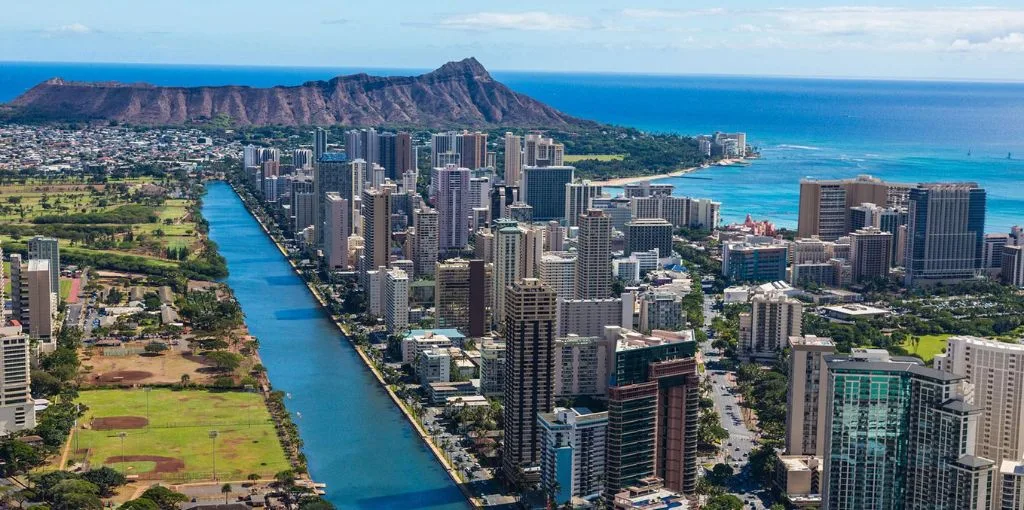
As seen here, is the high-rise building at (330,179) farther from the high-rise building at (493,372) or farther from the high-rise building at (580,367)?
the high-rise building at (580,367)

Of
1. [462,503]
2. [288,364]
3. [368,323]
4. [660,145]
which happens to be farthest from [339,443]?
[660,145]

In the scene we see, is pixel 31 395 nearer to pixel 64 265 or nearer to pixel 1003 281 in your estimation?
pixel 64 265

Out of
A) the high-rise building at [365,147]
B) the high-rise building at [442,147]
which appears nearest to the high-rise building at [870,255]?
the high-rise building at [442,147]

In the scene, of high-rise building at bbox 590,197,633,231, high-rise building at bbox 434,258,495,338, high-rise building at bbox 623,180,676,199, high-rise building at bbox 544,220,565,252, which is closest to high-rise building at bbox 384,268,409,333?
high-rise building at bbox 434,258,495,338

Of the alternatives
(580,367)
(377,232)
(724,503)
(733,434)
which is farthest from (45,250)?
(724,503)

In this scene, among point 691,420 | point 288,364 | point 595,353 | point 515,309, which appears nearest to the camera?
point 691,420
